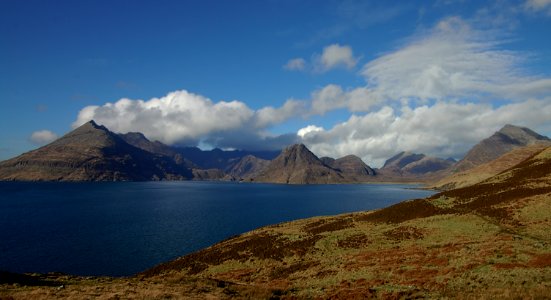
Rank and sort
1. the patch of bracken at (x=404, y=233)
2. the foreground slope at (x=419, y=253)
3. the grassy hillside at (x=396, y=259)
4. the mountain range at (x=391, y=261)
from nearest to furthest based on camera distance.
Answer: the mountain range at (x=391, y=261) → the grassy hillside at (x=396, y=259) → the foreground slope at (x=419, y=253) → the patch of bracken at (x=404, y=233)

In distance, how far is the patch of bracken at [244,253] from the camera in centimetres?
5650

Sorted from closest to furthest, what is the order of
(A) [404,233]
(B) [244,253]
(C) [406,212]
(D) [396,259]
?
(D) [396,259] < (A) [404,233] < (B) [244,253] < (C) [406,212]

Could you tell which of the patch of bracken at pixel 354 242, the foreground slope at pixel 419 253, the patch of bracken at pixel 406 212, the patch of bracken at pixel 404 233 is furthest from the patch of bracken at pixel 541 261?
the patch of bracken at pixel 406 212

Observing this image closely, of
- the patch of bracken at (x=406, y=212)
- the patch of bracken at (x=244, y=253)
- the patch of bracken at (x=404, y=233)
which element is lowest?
the patch of bracken at (x=244, y=253)

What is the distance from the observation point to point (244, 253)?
60469 millimetres

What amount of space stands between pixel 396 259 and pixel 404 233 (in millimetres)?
16813

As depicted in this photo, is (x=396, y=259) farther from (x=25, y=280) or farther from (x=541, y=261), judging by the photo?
(x=25, y=280)

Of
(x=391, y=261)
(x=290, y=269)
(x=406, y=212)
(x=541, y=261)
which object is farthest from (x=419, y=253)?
(x=406, y=212)

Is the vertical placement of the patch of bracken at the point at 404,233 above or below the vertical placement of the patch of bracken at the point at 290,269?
above

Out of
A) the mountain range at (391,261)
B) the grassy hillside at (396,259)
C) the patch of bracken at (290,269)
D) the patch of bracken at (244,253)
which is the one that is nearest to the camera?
the mountain range at (391,261)

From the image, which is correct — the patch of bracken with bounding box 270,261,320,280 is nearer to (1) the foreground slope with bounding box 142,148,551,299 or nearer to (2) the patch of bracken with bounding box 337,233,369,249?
(1) the foreground slope with bounding box 142,148,551,299

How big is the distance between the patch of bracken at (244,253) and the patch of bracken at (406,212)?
18314mm

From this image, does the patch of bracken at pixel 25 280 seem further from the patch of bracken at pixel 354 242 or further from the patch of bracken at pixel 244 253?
the patch of bracken at pixel 354 242

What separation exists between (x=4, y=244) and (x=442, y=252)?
4325 inches
